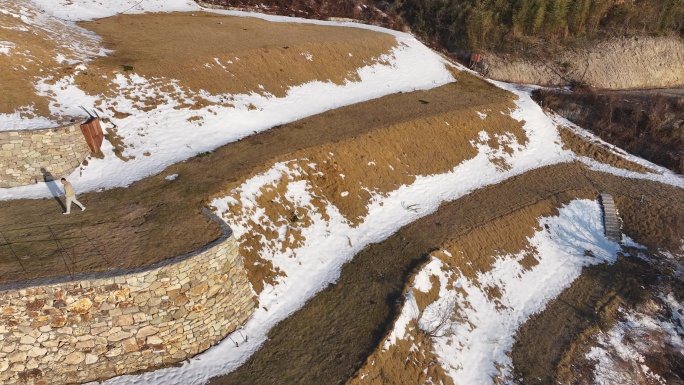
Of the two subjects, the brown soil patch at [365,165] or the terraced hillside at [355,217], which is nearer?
the terraced hillside at [355,217]

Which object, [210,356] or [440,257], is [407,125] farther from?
[210,356]

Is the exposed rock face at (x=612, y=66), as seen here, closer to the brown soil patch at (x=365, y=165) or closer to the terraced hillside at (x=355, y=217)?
the terraced hillside at (x=355, y=217)

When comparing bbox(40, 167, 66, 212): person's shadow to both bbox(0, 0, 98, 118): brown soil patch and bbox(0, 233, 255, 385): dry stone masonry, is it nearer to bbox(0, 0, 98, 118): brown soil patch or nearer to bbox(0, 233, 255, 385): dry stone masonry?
bbox(0, 0, 98, 118): brown soil patch

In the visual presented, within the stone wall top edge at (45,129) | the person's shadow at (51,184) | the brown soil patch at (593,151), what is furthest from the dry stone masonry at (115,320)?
the brown soil patch at (593,151)

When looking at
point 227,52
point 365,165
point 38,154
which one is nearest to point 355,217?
point 365,165

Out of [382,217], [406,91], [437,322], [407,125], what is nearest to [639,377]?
[437,322]

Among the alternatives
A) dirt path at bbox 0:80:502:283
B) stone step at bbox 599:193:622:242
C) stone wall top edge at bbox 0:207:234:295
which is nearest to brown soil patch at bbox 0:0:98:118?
dirt path at bbox 0:80:502:283

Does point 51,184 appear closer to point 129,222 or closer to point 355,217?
point 129,222
